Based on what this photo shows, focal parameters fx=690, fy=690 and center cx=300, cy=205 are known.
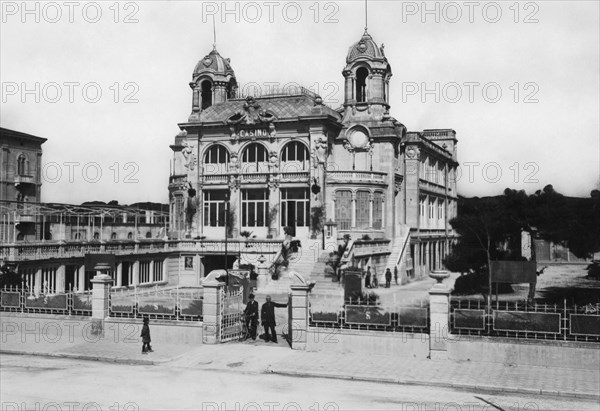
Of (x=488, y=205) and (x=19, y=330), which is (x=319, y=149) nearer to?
(x=488, y=205)

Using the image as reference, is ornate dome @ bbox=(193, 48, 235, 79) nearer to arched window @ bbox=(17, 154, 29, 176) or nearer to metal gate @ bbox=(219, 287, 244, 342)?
arched window @ bbox=(17, 154, 29, 176)

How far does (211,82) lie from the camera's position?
54219 millimetres

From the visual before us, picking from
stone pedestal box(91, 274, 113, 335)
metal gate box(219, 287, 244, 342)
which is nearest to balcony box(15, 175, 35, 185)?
stone pedestal box(91, 274, 113, 335)

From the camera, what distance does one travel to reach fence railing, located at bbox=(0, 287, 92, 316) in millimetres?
24578

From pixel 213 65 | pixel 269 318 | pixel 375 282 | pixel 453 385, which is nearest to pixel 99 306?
pixel 269 318

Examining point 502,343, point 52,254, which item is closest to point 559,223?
point 502,343

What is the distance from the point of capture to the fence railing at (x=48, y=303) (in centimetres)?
2458

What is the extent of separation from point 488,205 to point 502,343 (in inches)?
688

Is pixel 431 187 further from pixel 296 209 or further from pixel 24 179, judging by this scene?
pixel 24 179

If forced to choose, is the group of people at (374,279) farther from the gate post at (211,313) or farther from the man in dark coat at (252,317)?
the gate post at (211,313)

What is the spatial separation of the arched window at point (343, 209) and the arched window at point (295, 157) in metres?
3.29

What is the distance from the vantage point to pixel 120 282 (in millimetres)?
40438

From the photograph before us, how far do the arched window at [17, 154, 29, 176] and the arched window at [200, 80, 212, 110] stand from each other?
2808cm

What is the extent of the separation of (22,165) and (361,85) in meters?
41.0
